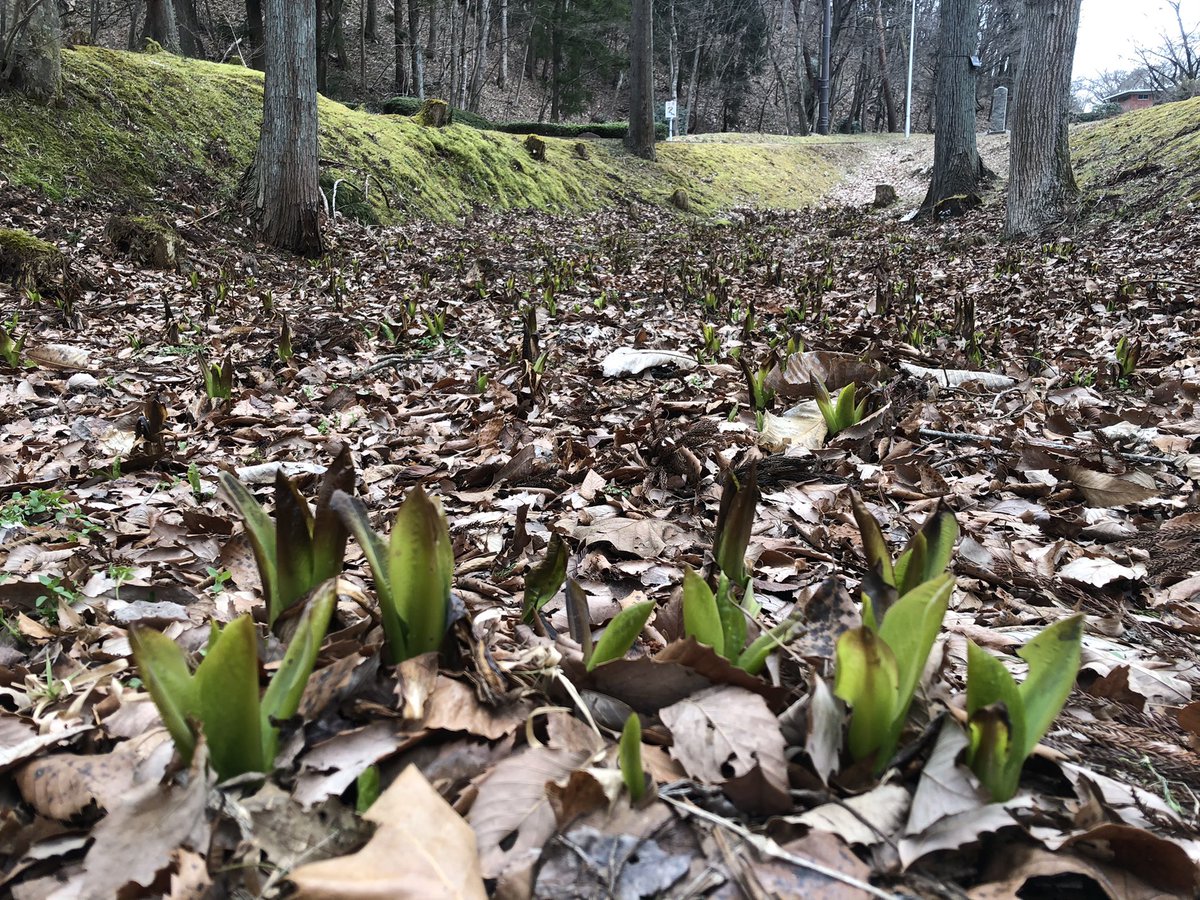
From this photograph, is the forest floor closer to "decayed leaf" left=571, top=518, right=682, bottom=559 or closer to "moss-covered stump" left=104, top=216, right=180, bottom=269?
"decayed leaf" left=571, top=518, right=682, bottom=559

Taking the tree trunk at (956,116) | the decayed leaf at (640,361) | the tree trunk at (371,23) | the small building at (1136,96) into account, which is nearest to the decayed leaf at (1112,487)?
the decayed leaf at (640,361)

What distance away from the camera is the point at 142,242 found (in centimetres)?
689

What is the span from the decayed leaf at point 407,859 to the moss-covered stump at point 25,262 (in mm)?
6478

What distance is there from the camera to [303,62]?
788 centimetres

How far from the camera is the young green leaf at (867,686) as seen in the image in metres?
0.93

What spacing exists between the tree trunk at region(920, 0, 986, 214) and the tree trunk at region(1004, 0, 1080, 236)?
3.94m

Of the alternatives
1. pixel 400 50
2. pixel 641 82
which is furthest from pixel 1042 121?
pixel 400 50

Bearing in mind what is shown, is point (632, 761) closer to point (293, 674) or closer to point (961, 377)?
point (293, 674)

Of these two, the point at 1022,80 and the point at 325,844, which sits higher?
the point at 1022,80

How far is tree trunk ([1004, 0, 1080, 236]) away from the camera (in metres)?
8.95

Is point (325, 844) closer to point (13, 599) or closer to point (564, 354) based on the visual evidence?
point (13, 599)

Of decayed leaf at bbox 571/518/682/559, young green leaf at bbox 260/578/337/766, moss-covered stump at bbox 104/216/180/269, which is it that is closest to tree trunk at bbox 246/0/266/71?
moss-covered stump at bbox 104/216/180/269

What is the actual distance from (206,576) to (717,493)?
154 centimetres

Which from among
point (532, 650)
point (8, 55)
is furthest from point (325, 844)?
Answer: point (8, 55)
